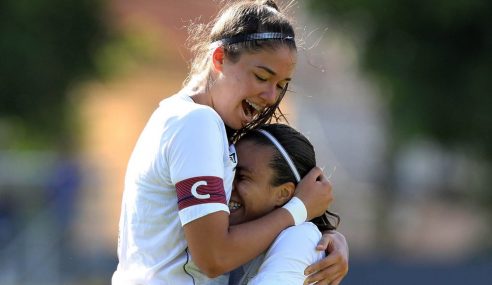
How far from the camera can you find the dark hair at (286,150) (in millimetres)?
5062

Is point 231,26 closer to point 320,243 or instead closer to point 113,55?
point 320,243

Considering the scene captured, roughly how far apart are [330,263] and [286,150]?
0.45m

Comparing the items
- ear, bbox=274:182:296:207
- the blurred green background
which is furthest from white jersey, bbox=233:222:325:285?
the blurred green background

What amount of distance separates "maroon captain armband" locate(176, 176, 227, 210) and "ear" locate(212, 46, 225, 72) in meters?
0.52

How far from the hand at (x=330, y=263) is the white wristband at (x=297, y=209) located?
4.7 inches

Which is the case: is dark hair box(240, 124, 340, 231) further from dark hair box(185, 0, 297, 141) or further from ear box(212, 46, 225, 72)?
ear box(212, 46, 225, 72)

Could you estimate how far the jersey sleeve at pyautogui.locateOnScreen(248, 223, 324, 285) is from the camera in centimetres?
483

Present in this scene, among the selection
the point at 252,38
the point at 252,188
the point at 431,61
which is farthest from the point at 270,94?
the point at 431,61

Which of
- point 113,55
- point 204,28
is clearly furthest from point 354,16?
point 204,28

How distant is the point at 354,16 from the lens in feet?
71.5

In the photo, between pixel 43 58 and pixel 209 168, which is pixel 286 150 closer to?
pixel 209 168

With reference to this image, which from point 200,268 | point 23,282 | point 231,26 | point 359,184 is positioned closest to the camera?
point 200,268

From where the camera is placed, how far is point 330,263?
5.03 m

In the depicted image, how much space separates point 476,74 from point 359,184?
19.2 feet
